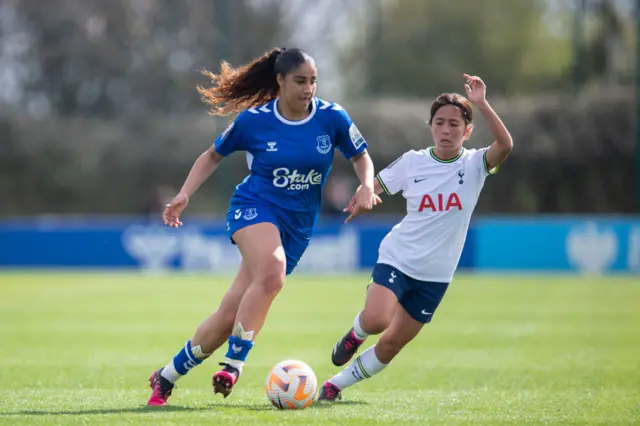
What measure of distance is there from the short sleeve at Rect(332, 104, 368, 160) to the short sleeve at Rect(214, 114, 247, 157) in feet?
2.12

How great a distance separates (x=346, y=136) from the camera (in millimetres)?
7309

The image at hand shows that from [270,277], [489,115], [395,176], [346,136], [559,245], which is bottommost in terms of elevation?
[559,245]

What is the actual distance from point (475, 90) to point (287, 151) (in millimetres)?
1328

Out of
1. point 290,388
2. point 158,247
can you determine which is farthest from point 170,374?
point 158,247

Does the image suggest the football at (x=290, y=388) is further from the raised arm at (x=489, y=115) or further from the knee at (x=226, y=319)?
the raised arm at (x=489, y=115)

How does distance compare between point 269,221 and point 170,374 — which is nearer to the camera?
point 269,221

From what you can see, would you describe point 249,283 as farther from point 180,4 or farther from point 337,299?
point 180,4

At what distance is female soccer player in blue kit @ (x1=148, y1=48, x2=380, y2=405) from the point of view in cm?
702

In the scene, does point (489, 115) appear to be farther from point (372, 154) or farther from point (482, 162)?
point (372, 154)

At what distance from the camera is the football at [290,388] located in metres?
6.85

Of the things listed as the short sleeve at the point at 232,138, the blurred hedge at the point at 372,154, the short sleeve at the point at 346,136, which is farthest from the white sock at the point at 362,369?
the blurred hedge at the point at 372,154

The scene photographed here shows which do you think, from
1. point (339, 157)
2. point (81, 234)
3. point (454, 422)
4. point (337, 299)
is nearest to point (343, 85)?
point (339, 157)

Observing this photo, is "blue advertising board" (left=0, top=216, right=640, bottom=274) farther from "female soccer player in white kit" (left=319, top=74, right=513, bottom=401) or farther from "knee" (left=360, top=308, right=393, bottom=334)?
"knee" (left=360, top=308, right=393, bottom=334)

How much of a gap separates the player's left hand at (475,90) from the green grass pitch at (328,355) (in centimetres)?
205
